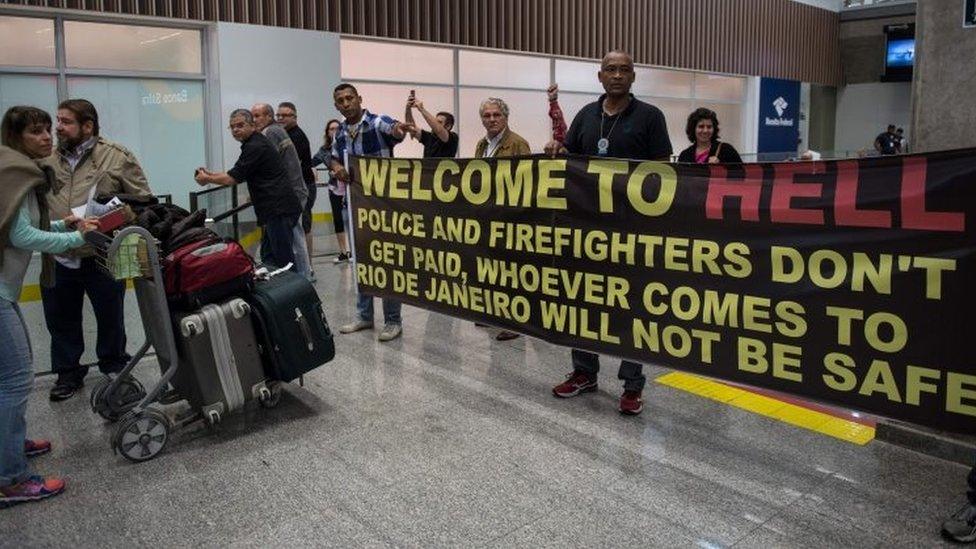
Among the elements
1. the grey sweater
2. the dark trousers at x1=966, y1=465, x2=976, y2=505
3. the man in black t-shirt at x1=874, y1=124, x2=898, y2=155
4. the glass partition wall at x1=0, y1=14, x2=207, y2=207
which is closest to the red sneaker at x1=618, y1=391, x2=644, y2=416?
the dark trousers at x1=966, y1=465, x2=976, y2=505

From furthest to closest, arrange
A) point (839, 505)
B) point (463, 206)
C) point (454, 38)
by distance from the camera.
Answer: point (454, 38) → point (463, 206) → point (839, 505)

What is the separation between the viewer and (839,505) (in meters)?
3.02

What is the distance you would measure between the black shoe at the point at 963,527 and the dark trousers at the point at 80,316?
165 inches

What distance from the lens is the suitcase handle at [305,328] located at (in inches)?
157

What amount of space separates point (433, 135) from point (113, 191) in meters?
2.82

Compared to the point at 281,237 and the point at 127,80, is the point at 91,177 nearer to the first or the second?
the point at 281,237

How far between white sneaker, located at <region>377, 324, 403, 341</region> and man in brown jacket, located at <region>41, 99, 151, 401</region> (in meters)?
1.74

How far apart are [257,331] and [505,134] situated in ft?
7.99

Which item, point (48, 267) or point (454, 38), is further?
point (454, 38)

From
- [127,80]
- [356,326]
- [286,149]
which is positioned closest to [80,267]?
[356,326]

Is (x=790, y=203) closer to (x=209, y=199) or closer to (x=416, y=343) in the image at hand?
(x=416, y=343)

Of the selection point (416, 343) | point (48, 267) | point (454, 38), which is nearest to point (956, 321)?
point (416, 343)

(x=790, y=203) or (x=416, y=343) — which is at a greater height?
(x=790, y=203)

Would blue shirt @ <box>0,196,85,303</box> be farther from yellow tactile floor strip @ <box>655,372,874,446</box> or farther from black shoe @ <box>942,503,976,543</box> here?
black shoe @ <box>942,503,976,543</box>
